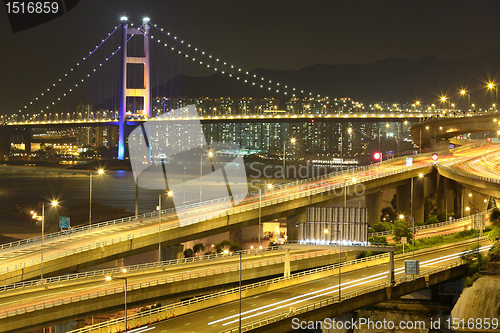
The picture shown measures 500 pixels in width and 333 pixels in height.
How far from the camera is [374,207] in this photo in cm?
6631

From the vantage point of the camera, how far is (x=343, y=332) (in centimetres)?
3130

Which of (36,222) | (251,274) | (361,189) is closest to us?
(251,274)

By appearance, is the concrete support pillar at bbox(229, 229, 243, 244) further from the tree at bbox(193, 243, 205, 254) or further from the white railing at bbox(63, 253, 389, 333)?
the white railing at bbox(63, 253, 389, 333)

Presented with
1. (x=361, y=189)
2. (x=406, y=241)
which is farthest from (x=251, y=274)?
(x=361, y=189)

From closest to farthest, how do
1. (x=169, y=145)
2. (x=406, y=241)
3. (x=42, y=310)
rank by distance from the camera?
(x=42, y=310) < (x=406, y=241) < (x=169, y=145)

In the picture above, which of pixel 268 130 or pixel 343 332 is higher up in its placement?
pixel 268 130

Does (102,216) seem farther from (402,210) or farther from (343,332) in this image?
(343,332)

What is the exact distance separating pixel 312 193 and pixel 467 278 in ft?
77.7

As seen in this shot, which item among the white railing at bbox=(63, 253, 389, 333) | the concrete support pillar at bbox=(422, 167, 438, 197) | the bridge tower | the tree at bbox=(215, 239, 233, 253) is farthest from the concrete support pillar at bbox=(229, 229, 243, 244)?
the bridge tower

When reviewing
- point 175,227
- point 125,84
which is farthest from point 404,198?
point 125,84

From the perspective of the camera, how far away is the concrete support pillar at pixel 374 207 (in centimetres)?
6600

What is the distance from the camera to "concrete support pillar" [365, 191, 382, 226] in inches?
2598

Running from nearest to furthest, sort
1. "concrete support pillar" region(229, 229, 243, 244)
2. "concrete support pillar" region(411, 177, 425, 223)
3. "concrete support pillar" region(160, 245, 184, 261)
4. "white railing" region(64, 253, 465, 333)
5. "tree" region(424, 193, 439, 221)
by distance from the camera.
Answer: "white railing" region(64, 253, 465, 333)
"concrete support pillar" region(160, 245, 184, 261)
"concrete support pillar" region(229, 229, 243, 244)
"tree" region(424, 193, 439, 221)
"concrete support pillar" region(411, 177, 425, 223)

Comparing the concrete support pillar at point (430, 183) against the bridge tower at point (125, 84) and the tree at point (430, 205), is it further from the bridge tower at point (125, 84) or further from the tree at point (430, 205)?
the bridge tower at point (125, 84)
